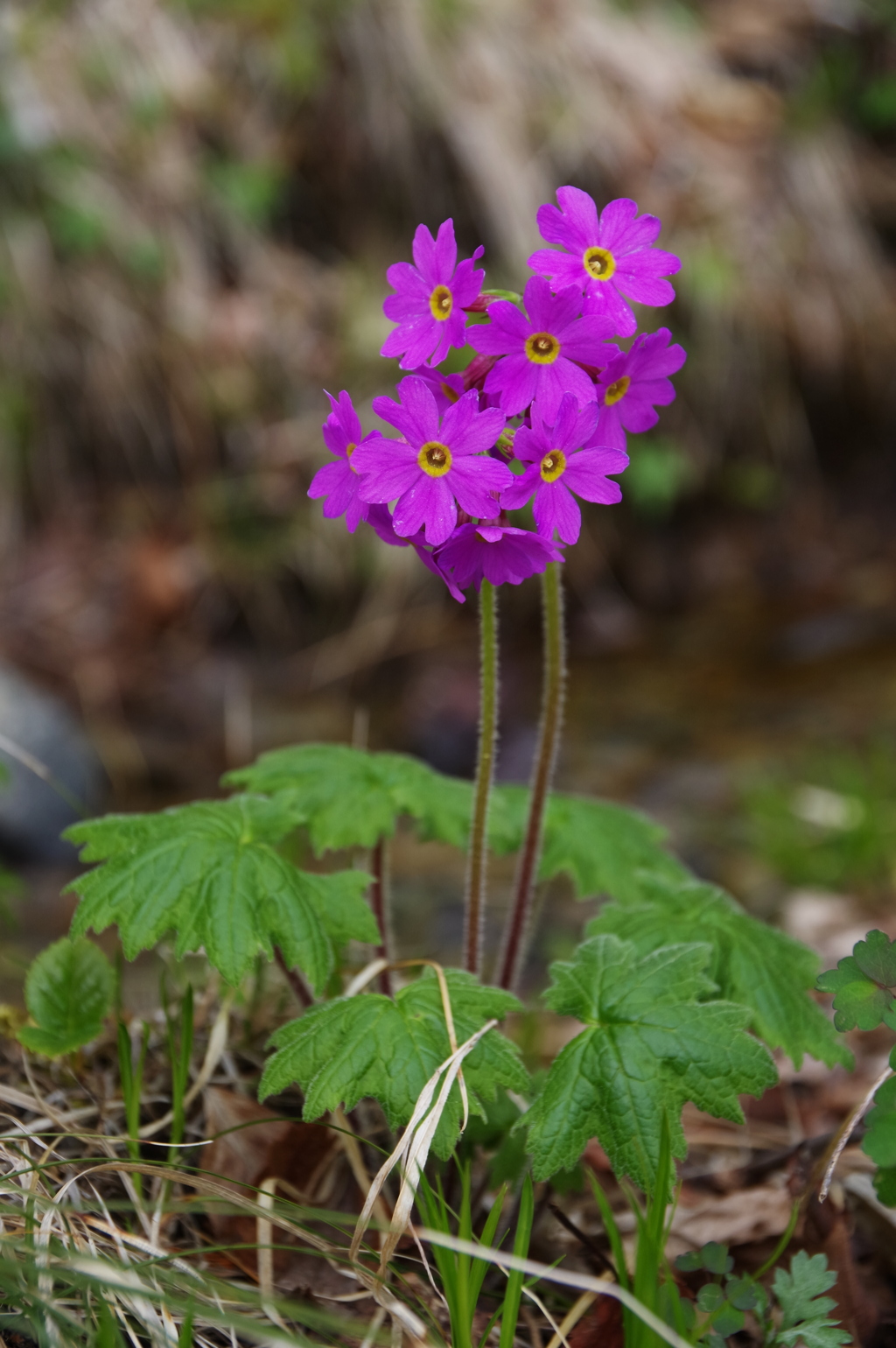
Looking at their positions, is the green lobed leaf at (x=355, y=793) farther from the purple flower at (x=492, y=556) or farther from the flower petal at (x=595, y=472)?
the flower petal at (x=595, y=472)

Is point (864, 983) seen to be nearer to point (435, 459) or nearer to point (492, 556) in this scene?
point (492, 556)

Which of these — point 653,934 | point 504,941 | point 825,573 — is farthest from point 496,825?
point 825,573

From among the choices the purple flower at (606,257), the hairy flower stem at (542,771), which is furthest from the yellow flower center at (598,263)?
the hairy flower stem at (542,771)

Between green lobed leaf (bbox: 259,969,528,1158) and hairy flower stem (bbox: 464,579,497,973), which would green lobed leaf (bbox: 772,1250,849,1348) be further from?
hairy flower stem (bbox: 464,579,497,973)

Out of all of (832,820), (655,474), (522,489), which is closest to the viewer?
(522,489)

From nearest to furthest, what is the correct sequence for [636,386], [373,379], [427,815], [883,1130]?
[883,1130] < [636,386] < [427,815] < [373,379]

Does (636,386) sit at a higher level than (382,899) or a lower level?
higher

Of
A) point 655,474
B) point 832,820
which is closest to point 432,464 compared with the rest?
point 832,820
